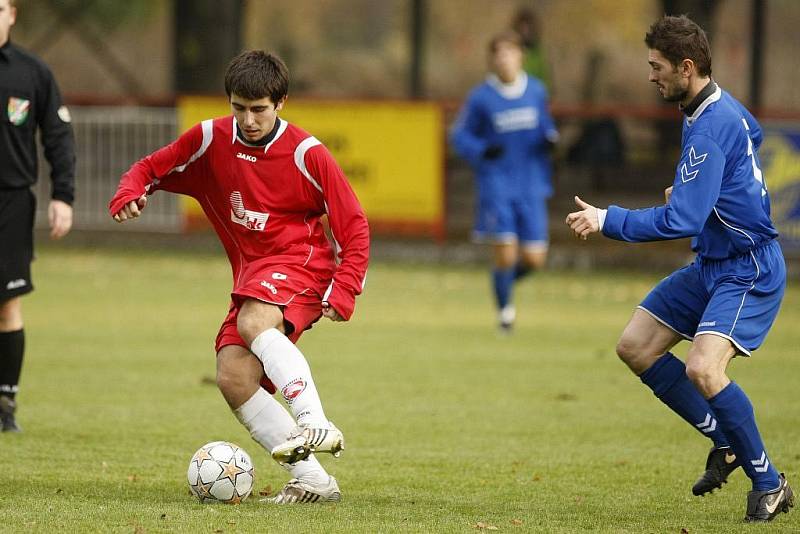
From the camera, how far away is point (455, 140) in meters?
11.8

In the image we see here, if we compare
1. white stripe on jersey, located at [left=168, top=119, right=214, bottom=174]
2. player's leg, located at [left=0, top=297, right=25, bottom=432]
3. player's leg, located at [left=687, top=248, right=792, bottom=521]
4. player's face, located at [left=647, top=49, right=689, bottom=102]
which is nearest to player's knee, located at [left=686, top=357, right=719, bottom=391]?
player's leg, located at [left=687, top=248, right=792, bottom=521]

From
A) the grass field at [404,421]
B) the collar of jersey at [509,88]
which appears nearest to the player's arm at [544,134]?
the collar of jersey at [509,88]

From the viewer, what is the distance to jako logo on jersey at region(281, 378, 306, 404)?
526 centimetres

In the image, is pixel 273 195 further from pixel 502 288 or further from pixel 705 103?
pixel 502 288

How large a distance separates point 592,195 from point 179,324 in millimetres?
5759

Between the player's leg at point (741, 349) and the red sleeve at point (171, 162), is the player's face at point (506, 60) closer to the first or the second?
the red sleeve at point (171, 162)

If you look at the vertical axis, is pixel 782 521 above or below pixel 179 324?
above

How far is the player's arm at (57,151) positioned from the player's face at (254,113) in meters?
1.82

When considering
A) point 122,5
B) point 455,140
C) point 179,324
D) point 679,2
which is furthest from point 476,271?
point 122,5

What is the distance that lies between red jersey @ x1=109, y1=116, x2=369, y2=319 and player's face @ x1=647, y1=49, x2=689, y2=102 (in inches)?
49.3

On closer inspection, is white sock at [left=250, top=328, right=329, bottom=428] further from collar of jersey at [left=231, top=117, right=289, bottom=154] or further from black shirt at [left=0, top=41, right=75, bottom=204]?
black shirt at [left=0, top=41, right=75, bottom=204]

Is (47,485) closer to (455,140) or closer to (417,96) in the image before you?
(455,140)

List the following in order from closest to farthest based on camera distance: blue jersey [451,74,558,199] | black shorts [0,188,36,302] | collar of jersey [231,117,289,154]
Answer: collar of jersey [231,117,289,154], black shorts [0,188,36,302], blue jersey [451,74,558,199]

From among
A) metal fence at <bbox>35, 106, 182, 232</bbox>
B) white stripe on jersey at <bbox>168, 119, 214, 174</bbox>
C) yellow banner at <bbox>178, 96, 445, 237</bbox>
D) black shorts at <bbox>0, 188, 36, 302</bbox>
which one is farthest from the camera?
metal fence at <bbox>35, 106, 182, 232</bbox>
